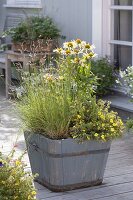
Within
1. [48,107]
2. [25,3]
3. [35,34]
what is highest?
[25,3]

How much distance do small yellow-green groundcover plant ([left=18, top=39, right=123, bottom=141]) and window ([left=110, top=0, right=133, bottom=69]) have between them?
350 cm

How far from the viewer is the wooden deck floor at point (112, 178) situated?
209 inches

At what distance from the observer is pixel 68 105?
17.6 feet

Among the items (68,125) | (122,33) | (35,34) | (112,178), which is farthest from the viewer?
(35,34)

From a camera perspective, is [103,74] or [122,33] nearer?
[103,74]

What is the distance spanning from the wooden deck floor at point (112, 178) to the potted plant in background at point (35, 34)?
2445 mm

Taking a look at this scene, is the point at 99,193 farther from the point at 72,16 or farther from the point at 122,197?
the point at 72,16

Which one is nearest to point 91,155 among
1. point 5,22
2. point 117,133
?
point 117,133

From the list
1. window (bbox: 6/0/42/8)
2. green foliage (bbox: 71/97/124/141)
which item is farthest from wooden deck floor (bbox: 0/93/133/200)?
window (bbox: 6/0/42/8)

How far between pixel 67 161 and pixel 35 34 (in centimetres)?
505

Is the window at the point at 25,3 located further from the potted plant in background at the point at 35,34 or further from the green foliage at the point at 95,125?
the green foliage at the point at 95,125

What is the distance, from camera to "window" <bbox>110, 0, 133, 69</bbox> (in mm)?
9023

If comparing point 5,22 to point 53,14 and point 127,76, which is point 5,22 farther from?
point 127,76

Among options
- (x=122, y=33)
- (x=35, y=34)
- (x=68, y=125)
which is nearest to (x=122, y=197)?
(x=68, y=125)
